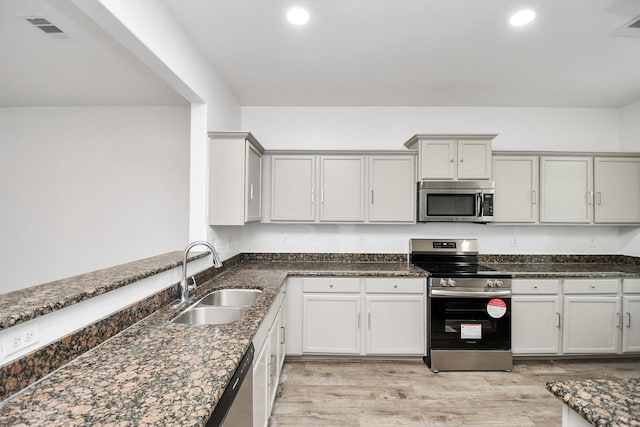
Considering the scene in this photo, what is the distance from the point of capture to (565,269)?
3.24 m

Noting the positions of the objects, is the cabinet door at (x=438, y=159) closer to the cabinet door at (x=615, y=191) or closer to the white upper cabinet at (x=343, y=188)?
the white upper cabinet at (x=343, y=188)

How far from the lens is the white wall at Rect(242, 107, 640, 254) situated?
11.9 ft

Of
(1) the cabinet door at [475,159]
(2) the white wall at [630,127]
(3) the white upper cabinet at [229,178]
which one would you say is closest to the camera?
(3) the white upper cabinet at [229,178]

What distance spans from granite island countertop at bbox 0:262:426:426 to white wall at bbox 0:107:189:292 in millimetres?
2221

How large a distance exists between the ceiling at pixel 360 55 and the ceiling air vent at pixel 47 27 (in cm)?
6

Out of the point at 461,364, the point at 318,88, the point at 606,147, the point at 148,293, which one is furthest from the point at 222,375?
the point at 606,147

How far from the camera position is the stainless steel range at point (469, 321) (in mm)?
2900

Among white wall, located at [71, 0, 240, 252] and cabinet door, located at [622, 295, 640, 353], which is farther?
cabinet door, located at [622, 295, 640, 353]

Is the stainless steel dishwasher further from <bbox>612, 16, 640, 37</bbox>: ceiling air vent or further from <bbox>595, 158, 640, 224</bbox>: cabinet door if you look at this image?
<bbox>595, 158, 640, 224</bbox>: cabinet door

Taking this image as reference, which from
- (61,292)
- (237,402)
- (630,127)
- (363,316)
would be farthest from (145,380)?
(630,127)

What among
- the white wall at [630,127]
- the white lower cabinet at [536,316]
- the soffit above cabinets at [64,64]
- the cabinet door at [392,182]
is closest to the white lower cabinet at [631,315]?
the white lower cabinet at [536,316]

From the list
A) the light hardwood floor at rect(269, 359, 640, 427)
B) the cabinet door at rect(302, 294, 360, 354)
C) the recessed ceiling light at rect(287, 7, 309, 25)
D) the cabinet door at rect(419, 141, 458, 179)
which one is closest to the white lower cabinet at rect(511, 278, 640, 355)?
the light hardwood floor at rect(269, 359, 640, 427)

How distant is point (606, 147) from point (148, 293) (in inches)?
192

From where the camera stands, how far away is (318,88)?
321cm
